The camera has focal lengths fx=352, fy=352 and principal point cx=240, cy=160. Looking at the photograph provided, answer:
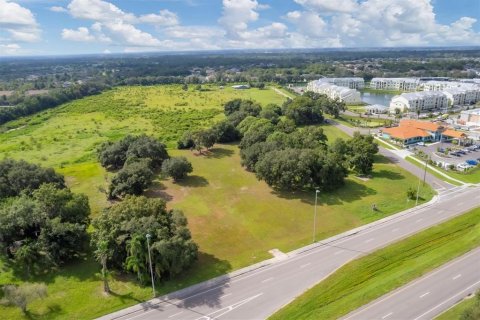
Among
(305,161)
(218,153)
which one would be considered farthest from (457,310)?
(218,153)

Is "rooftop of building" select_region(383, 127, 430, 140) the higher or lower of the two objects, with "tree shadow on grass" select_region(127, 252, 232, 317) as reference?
higher

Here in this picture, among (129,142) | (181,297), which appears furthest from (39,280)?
(129,142)

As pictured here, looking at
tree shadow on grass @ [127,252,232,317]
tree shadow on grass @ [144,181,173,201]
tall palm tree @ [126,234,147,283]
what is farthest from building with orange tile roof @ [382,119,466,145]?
tall palm tree @ [126,234,147,283]

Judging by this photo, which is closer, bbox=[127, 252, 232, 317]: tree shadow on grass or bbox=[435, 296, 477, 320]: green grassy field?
bbox=[435, 296, 477, 320]: green grassy field

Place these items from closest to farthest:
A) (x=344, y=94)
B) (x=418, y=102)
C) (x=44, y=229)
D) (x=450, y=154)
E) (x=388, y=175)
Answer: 1. (x=44, y=229)
2. (x=388, y=175)
3. (x=450, y=154)
4. (x=418, y=102)
5. (x=344, y=94)

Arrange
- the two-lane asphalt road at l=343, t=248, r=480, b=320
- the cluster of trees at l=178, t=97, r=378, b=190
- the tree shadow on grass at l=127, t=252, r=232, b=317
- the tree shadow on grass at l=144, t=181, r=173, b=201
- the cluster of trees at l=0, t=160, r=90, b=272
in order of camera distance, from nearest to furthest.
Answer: the two-lane asphalt road at l=343, t=248, r=480, b=320 < the tree shadow on grass at l=127, t=252, r=232, b=317 < the cluster of trees at l=0, t=160, r=90, b=272 < the cluster of trees at l=178, t=97, r=378, b=190 < the tree shadow on grass at l=144, t=181, r=173, b=201

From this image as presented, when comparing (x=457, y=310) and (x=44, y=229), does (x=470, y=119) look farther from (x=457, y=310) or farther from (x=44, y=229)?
(x=44, y=229)

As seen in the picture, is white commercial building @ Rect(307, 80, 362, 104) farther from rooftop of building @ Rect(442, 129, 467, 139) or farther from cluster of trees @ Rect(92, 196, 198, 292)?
cluster of trees @ Rect(92, 196, 198, 292)
